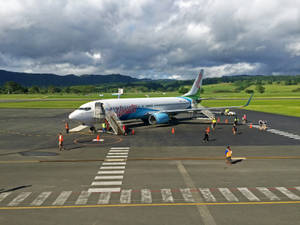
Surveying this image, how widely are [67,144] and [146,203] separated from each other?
2051 cm

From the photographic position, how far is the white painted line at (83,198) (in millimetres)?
14980

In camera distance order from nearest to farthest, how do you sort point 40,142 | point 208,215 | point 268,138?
point 208,215 < point 40,142 < point 268,138

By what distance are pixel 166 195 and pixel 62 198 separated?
651 cm

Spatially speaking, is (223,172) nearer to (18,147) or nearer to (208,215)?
(208,215)

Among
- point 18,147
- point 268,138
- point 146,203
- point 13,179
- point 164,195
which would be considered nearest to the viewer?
point 146,203

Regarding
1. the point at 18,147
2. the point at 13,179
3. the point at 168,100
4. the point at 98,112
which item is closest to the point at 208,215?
the point at 13,179

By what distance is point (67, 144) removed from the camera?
3244 centimetres

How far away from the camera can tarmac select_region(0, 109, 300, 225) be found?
13.4m

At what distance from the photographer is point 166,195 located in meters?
16.0

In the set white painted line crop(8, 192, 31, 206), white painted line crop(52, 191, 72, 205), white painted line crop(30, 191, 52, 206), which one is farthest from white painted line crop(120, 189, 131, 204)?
white painted line crop(8, 192, 31, 206)

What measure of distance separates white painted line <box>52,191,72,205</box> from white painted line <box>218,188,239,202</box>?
32.7 ft

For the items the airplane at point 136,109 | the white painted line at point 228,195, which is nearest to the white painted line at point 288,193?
the white painted line at point 228,195

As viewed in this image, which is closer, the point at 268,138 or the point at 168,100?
the point at 268,138

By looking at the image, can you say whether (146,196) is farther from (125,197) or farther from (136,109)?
(136,109)
